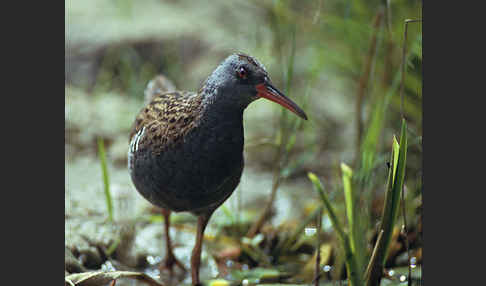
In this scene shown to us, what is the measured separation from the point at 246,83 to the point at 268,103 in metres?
A: 3.15

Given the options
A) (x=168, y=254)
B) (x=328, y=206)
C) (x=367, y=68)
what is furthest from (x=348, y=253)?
(x=367, y=68)

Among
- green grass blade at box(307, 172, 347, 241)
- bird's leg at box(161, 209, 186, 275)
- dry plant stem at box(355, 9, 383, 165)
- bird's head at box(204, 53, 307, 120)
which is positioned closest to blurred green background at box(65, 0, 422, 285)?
dry plant stem at box(355, 9, 383, 165)

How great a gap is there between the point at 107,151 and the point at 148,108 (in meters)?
1.79

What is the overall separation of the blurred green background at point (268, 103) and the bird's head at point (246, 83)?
595mm

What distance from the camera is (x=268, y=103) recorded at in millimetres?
5562

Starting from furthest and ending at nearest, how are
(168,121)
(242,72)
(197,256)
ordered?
(197,256)
(168,121)
(242,72)

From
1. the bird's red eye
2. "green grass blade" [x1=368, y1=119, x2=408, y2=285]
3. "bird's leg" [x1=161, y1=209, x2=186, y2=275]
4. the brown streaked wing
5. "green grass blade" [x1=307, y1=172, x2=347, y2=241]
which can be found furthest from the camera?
"bird's leg" [x1=161, y1=209, x2=186, y2=275]

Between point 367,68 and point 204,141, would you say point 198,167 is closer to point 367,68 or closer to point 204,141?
point 204,141

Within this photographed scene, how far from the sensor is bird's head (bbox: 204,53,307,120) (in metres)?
2.41

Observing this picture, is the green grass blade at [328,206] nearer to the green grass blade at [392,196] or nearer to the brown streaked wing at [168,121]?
the green grass blade at [392,196]

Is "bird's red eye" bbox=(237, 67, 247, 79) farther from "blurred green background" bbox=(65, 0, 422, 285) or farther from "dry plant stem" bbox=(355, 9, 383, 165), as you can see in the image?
"dry plant stem" bbox=(355, 9, 383, 165)

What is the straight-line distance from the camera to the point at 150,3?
6.78 metres

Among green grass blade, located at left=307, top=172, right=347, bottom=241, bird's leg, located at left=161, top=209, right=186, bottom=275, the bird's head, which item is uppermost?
the bird's head

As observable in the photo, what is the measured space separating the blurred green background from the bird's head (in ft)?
1.95
